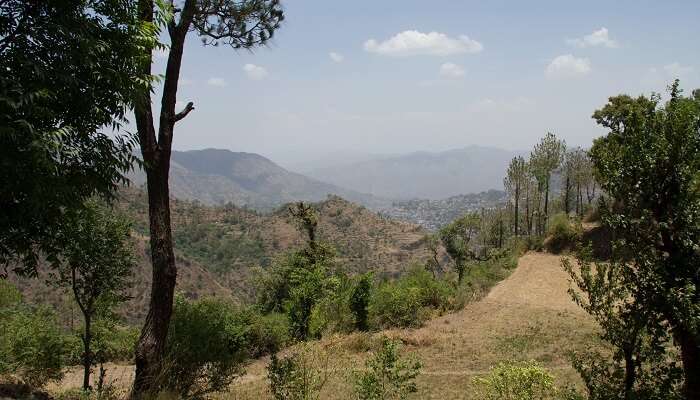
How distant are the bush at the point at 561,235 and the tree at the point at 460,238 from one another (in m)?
7.48

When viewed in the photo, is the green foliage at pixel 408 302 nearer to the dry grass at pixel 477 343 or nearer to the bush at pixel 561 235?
the dry grass at pixel 477 343

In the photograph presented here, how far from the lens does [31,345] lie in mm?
16469

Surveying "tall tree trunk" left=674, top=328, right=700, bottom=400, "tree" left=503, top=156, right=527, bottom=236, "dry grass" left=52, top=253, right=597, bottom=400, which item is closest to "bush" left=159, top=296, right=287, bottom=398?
"dry grass" left=52, top=253, right=597, bottom=400

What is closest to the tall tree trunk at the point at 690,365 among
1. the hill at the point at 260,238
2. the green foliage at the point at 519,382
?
the green foliage at the point at 519,382

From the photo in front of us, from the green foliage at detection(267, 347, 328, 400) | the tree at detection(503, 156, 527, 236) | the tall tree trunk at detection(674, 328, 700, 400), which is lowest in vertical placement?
the green foliage at detection(267, 347, 328, 400)

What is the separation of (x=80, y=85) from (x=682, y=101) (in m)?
7.54

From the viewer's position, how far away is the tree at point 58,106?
432 centimetres

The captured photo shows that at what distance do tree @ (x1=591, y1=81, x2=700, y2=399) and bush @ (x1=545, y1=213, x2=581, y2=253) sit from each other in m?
24.8

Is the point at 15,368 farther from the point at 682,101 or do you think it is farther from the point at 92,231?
the point at 682,101

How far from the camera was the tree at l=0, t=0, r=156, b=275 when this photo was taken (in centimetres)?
432

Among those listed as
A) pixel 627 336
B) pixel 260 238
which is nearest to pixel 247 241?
pixel 260 238

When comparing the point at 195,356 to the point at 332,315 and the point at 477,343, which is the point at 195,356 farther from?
the point at 332,315

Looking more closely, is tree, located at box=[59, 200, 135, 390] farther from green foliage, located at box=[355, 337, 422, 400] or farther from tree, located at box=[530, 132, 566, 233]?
tree, located at box=[530, 132, 566, 233]

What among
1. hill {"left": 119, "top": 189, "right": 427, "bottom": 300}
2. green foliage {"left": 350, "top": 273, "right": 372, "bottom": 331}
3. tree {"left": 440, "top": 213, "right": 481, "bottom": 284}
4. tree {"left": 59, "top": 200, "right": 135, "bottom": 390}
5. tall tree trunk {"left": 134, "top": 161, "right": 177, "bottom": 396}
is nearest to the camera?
tall tree trunk {"left": 134, "top": 161, "right": 177, "bottom": 396}
